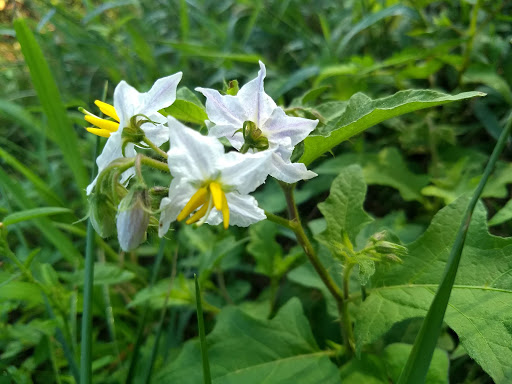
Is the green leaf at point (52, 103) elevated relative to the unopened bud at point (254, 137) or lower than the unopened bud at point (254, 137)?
lower

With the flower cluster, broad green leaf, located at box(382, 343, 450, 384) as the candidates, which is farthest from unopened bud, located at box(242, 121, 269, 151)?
broad green leaf, located at box(382, 343, 450, 384)

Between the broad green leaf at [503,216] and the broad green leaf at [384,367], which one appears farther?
the broad green leaf at [503,216]

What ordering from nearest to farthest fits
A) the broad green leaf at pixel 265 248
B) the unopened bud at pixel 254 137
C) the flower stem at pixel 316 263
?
the unopened bud at pixel 254 137
the flower stem at pixel 316 263
the broad green leaf at pixel 265 248

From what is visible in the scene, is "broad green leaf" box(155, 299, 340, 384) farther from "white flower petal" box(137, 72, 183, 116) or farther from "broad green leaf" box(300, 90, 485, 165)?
"white flower petal" box(137, 72, 183, 116)

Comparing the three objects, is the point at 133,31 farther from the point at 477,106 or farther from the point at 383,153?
the point at 477,106

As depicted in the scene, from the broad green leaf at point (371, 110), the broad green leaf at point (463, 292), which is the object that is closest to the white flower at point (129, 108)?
the broad green leaf at point (371, 110)

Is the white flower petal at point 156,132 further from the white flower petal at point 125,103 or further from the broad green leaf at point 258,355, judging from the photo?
the broad green leaf at point 258,355
